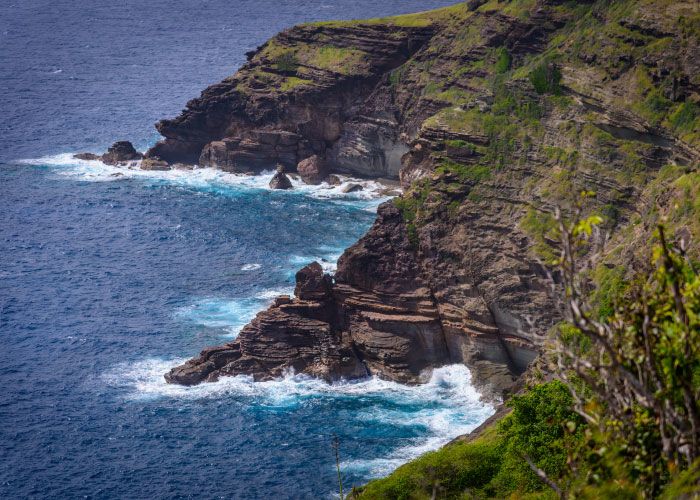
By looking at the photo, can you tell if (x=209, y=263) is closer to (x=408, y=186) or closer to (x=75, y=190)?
(x=408, y=186)

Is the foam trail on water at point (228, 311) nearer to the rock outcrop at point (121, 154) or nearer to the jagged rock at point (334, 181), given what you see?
the jagged rock at point (334, 181)

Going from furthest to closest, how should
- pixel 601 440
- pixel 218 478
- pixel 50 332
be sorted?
1. pixel 50 332
2. pixel 218 478
3. pixel 601 440

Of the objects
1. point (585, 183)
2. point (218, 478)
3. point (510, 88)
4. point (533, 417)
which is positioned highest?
point (510, 88)

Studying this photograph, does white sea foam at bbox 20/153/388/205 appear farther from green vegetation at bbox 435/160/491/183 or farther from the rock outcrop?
green vegetation at bbox 435/160/491/183

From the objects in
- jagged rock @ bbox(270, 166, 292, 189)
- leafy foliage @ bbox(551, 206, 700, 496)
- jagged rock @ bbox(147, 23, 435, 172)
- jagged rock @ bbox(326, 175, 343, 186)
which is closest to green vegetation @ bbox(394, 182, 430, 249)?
jagged rock @ bbox(147, 23, 435, 172)

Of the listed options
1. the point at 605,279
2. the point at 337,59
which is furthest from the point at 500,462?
the point at 337,59

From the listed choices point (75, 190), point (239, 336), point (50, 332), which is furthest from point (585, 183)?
point (75, 190)
